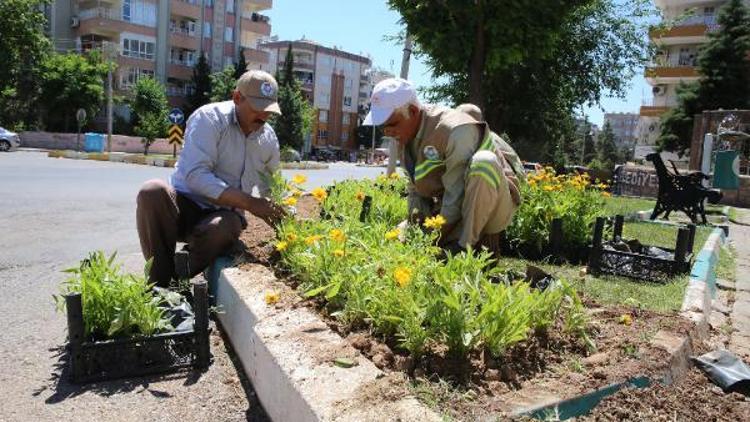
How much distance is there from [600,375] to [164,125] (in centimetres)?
4585

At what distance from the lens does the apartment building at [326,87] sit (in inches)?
3487

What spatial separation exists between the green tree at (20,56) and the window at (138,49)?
9763mm

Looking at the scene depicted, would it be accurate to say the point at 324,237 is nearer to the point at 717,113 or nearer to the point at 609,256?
the point at 609,256

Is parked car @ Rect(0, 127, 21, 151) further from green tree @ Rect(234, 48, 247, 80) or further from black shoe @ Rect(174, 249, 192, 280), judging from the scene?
black shoe @ Rect(174, 249, 192, 280)

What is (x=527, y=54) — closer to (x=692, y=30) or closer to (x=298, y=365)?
(x=298, y=365)

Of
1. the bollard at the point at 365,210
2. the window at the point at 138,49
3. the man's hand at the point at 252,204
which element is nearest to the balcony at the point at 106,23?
the window at the point at 138,49

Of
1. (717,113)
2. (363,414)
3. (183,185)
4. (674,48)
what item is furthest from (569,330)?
(674,48)

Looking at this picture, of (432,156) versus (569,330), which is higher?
(432,156)

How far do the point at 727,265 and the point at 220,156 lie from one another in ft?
18.6

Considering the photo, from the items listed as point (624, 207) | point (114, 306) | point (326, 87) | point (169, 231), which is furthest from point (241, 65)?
point (114, 306)

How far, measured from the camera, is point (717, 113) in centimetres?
1948

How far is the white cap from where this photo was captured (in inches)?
138

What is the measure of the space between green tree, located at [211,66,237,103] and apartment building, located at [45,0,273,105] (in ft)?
15.9

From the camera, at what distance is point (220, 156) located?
12.5 feet
